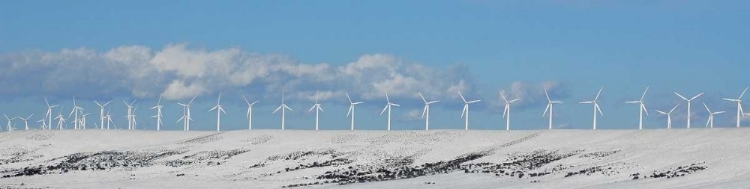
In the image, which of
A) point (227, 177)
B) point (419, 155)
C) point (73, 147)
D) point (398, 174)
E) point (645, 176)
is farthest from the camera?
point (73, 147)

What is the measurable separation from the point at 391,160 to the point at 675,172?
31.9 metres

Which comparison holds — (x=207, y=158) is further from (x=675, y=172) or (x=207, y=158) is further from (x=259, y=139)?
(x=675, y=172)

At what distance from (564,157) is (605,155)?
3.01 meters

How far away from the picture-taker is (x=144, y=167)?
102 metres

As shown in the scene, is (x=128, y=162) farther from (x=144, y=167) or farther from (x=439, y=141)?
(x=439, y=141)

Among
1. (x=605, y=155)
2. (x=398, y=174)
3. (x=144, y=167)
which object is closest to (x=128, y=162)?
(x=144, y=167)

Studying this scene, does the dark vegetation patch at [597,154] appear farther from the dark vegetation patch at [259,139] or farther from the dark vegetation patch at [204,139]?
the dark vegetation patch at [204,139]

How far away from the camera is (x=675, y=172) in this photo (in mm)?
67625

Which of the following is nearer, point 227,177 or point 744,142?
point 744,142

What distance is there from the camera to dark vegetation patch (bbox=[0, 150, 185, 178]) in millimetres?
100500

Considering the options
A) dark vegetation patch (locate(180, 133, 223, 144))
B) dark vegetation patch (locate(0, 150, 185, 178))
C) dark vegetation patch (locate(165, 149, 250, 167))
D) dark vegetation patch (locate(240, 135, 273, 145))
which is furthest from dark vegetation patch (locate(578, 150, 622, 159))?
dark vegetation patch (locate(180, 133, 223, 144))

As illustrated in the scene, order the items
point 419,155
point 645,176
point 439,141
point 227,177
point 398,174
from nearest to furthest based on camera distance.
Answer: point 645,176 → point 398,174 → point 227,177 → point 419,155 → point 439,141

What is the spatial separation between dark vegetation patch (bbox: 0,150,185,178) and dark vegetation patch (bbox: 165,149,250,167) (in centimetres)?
253

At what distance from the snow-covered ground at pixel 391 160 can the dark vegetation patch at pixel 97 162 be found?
4.8 inches
